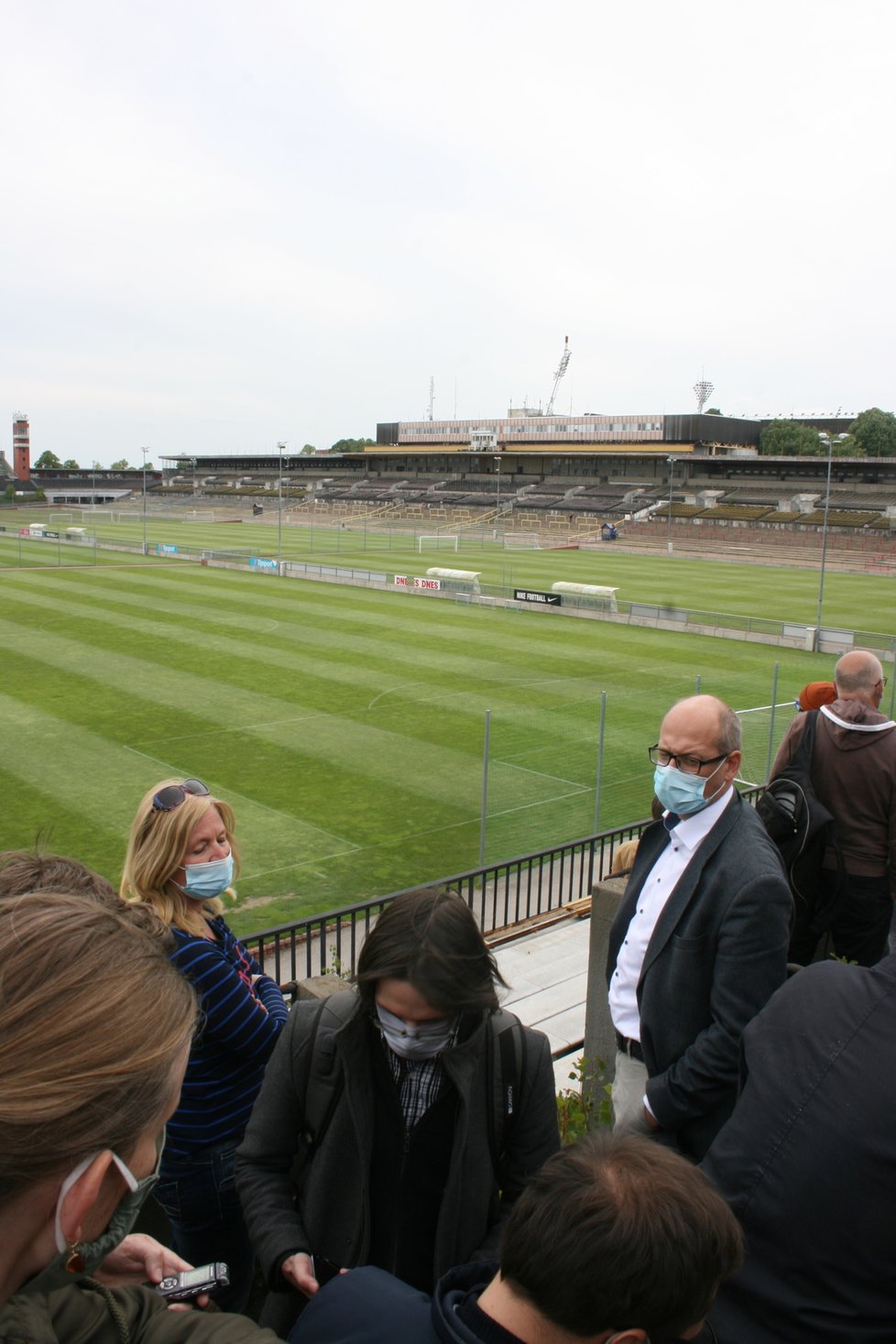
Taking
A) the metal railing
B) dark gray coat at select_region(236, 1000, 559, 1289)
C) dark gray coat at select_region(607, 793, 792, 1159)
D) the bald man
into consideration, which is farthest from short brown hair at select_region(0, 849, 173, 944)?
the metal railing

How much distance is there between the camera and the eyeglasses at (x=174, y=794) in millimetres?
3998

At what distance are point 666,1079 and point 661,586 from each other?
43578 mm

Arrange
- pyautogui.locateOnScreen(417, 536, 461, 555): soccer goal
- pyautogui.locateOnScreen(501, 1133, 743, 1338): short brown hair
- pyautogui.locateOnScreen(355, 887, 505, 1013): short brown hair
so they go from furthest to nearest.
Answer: pyautogui.locateOnScreen(417, 536, 461, 555): soccer goal
pyautogui.locateOnScreen(355, 887, 505, 1013): short brown hair
pyautogui.locateOnScreen(501, 1133, 743, 1338): short brown hair

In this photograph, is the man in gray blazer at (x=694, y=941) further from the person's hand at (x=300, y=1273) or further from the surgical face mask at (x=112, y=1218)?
the surgical face mask at (x=112, y=1218)

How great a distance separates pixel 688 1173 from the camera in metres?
1.83

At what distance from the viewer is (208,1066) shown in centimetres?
362

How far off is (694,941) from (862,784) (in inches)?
103

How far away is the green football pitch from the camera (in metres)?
13.0

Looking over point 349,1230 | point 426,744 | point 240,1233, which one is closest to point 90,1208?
point 349,1230

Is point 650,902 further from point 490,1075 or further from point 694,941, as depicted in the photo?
→ point 490,1075

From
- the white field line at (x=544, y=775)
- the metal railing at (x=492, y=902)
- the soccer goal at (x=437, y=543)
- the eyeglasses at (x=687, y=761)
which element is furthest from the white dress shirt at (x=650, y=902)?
the soccer goal at (x=437, y=543)

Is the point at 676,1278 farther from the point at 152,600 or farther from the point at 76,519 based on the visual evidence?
the point at 76,519

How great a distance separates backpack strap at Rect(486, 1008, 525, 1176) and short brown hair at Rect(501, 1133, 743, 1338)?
101 cm

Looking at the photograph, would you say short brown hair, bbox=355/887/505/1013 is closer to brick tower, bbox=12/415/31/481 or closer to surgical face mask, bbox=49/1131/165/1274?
surgical face mask, bbox=49/1131/165/1274
